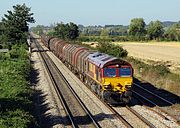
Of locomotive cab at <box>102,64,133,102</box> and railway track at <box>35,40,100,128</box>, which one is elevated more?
locomotive cab at <box>102,64,133,102</box>

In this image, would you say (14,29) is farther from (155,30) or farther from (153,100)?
(155,30)

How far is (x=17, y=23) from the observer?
84188 mm

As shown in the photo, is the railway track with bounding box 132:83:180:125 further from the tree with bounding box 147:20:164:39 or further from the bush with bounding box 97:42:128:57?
the tree with bounding box 147:20:164:39

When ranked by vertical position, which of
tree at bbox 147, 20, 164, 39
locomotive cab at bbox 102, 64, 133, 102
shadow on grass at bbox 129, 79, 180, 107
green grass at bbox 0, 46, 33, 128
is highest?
locomotive cab at bbox 102, 64, 133, 102

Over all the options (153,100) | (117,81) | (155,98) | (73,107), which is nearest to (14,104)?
(73,107)

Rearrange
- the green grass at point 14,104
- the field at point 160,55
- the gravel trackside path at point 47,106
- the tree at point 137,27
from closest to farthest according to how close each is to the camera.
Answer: the green grass at point 14,104 → the gravel trackside path at point 47,106 → the field at point 160,55 → the tree at point 137,27

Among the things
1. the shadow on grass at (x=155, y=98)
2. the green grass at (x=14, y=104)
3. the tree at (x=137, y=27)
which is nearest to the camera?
the green grass at (x=14, y=104)

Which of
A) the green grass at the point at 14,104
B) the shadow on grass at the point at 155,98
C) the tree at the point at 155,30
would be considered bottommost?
the tree at the point at 155,30

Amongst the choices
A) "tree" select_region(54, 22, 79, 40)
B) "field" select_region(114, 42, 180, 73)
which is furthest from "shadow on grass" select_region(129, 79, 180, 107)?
"tree" select_region(54, 22, 79, 40)

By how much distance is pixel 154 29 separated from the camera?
171 meters

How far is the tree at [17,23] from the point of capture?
82.2 metres

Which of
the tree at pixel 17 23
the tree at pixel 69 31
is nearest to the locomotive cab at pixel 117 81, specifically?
the tree at pixel 17 23

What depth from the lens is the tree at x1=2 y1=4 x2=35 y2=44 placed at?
82.2 metres

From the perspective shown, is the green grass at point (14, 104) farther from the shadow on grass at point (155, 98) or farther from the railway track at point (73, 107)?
the shadow on grass at point (155, 98)
